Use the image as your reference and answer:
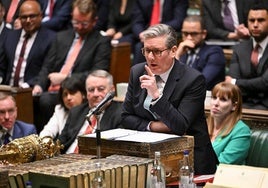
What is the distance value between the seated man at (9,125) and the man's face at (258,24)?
89.0 inches

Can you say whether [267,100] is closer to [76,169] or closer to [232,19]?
[232,19]

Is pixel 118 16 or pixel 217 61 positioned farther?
pixel 118 16

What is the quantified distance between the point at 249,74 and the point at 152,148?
123 inches

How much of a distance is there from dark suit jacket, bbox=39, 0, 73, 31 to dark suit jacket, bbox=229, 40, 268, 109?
2.64 metres

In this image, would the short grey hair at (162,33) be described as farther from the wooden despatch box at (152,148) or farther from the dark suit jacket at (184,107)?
the wooden despatch box at (152,148)

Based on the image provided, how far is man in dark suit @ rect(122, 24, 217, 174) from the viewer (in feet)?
15.8

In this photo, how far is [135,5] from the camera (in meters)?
9.43

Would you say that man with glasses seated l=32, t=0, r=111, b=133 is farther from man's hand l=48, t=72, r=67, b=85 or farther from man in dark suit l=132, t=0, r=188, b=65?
man in dark suit l=132, t=0, r=188, b=65

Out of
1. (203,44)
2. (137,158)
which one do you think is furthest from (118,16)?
(137,158)

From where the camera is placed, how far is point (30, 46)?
28.7 feet

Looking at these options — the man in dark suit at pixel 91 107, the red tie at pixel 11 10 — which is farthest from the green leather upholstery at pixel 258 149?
the red tie at pixel 11 10

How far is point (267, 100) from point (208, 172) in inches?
93.9

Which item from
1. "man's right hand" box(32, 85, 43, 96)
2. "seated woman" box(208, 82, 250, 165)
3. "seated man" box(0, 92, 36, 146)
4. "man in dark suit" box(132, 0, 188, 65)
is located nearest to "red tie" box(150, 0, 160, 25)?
"man in dark suit" box(132, 0, 188, 65)

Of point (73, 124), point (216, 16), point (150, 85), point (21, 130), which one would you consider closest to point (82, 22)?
point (216, 16)
